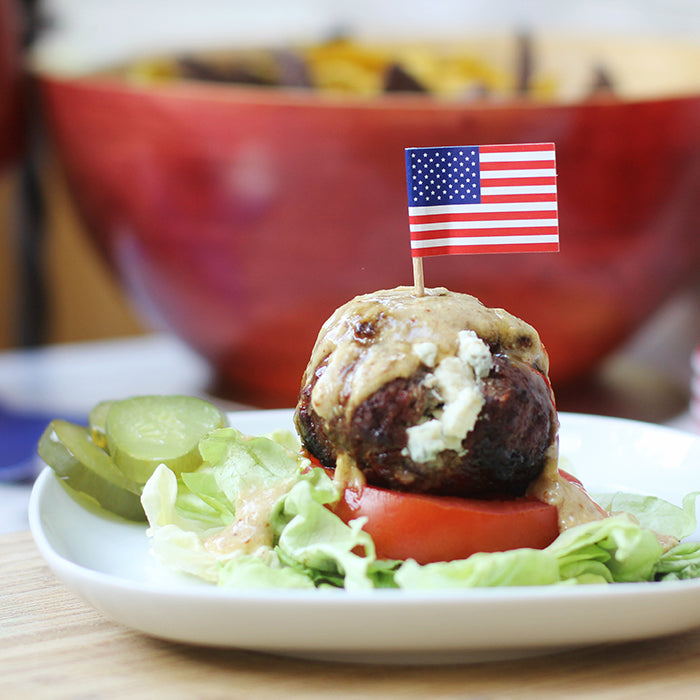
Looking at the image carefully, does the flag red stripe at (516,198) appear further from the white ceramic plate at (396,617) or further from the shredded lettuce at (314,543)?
the white ceramic plate at (396,617)

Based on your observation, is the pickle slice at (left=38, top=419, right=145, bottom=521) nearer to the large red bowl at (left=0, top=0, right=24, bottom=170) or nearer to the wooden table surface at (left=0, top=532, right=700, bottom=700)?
the wooden table surface at (left=0, top=532, right=700, bottom=700)

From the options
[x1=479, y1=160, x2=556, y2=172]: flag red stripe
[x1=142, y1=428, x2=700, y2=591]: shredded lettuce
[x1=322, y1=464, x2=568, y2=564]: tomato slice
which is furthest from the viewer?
[x1=479, y1=160, x2=556, y2=172]: flag red stripe

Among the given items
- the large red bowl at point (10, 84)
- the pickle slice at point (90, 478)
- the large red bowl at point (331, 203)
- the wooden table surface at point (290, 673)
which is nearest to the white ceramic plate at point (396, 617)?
the wooden table surface at point (290, 673)

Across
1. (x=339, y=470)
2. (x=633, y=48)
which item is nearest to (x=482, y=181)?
(x=339, y=470)

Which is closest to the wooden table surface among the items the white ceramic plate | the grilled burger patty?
the white ceramic plate

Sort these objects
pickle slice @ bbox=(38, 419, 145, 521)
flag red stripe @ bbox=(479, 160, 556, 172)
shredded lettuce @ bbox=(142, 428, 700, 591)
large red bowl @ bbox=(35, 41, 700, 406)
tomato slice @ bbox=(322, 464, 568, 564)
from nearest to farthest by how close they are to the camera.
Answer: shredded lettuce @ bbox=(142, 428, 700, 591), tomato slice @ bbox=(322, 464, 568, 564), flag red stripe @ bbox=(479, 160, 556, 172), pickle slice @ bbox=(38, 419, 145, 521), large red bowl @ bbox=(35, 41, 700, 406)

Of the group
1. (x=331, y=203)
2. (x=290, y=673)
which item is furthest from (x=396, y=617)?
(x=331, y=203)

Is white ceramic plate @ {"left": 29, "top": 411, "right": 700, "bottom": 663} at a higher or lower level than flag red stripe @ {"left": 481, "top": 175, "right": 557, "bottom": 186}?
lower
